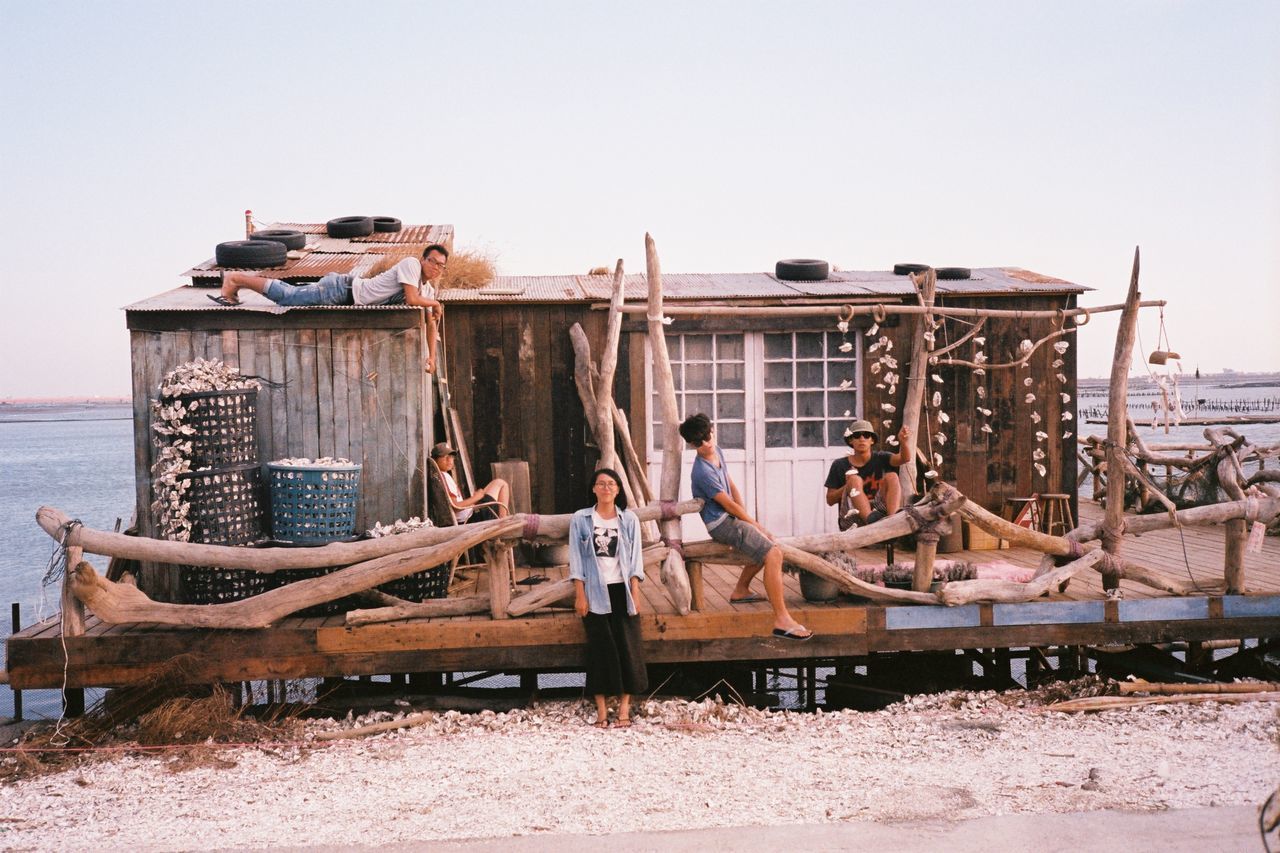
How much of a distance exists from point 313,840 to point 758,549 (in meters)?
3.39

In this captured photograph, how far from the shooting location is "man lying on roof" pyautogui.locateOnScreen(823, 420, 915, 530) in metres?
7.83

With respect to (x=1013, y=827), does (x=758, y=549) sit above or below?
above

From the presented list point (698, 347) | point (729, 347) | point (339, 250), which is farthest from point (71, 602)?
point (729, 347)

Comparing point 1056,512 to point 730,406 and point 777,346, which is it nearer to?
point 777,346

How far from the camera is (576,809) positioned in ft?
17.5

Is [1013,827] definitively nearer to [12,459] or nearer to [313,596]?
[313,596]

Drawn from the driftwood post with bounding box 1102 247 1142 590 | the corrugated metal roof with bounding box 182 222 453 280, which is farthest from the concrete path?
the corrugated metal roof with bounding box 182 222 453 280

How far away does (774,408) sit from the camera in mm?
9992

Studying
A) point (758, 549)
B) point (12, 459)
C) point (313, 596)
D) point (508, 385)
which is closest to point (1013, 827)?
point (758, 549)

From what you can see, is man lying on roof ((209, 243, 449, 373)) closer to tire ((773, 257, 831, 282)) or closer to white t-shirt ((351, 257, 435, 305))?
white t-shirt ((351, 257, 435, 305))

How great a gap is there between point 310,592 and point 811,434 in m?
4.99

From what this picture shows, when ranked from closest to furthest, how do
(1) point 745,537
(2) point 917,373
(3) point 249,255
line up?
(1) point 745,537
(3) point 249,255
(2) point 917,373

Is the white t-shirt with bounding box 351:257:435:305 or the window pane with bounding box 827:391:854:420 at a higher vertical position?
the white t-shirt with bounding box 351:257:435:305

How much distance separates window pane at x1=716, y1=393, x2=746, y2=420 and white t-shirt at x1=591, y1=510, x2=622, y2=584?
3.34 metres
